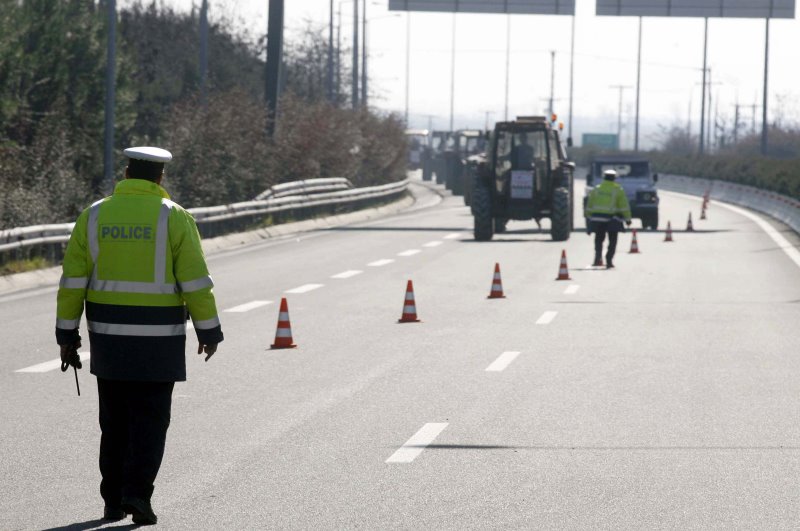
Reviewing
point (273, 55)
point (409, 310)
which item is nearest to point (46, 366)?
point (409, 310)

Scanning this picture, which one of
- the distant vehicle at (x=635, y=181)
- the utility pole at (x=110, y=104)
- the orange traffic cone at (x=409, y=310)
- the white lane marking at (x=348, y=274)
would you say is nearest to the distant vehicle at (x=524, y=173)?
the distant vehicle at (x=635, y=181)

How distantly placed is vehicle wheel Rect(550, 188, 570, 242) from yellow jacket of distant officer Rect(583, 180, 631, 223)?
6.91 meters

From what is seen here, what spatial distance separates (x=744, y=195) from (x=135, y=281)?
5694cm

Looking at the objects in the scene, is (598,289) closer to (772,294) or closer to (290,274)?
(772,294)

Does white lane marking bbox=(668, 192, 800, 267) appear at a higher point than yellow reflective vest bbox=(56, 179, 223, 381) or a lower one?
lower

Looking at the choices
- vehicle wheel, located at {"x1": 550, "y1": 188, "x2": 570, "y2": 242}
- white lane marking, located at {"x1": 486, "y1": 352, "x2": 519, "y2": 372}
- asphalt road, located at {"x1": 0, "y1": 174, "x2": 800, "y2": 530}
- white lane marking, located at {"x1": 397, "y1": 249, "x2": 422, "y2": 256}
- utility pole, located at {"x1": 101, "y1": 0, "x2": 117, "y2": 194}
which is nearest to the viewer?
asphalt road, located at {"x1": 0, "y1": 174, "x2": 800, "y2": 530}

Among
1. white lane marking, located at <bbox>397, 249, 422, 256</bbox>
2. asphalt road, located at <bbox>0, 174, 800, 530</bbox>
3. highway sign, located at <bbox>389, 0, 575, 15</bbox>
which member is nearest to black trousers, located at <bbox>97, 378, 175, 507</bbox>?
asphalt road, located at <bbox>0, 174, 800, 530</bbox>

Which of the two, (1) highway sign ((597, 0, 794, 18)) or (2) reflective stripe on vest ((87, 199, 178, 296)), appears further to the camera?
(1) highway sign ((597, 0, 794, 18))

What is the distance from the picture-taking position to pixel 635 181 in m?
41.8

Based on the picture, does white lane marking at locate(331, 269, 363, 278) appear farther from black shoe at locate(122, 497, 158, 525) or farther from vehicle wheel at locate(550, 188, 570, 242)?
black shoe at locate(122, 497, 158, 525)

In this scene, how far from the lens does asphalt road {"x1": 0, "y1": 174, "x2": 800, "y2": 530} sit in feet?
26.1

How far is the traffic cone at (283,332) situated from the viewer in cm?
1485

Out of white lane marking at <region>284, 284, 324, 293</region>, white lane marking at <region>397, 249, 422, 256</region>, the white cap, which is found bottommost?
white lane marking at <region>397, 249, 422, 256</region>

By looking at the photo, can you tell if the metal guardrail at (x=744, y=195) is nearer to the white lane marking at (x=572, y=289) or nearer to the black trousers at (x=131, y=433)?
the white lane marking at (x=572, y=289)
